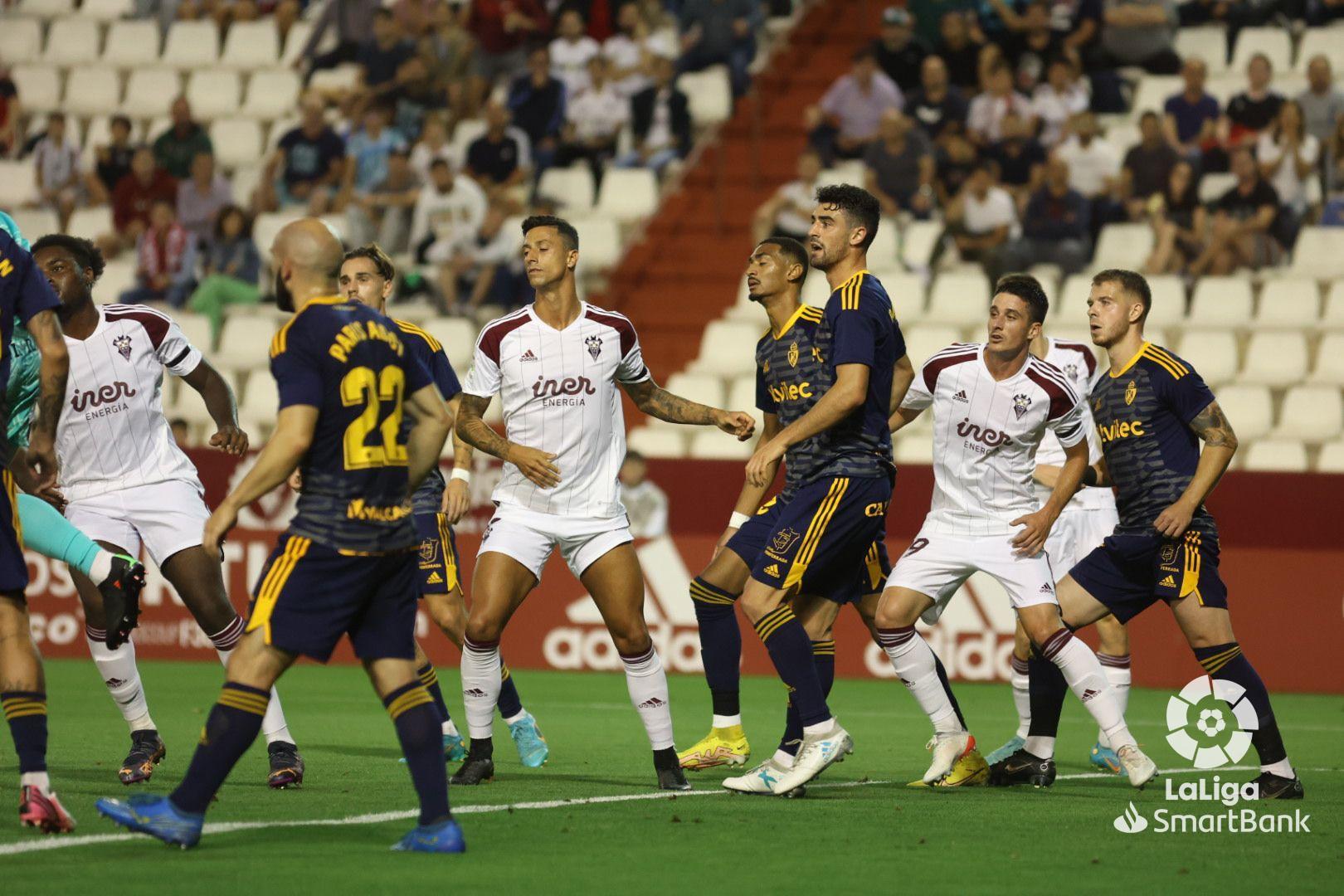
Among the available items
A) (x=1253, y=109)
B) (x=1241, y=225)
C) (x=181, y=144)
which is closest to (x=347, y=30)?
(x=181, y=144)

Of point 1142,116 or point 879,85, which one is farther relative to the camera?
point 879,85

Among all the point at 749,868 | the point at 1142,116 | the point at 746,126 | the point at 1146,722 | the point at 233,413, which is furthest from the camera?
the point at 746,126

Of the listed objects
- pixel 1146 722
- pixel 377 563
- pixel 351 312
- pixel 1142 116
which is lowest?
pixel 1146 722

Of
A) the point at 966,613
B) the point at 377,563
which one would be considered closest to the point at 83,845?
the point at 377,563

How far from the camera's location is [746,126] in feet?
72.7

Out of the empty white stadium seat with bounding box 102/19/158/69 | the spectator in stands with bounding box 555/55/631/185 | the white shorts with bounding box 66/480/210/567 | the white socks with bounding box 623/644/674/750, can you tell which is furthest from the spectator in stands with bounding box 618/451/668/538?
the empty white stadium seat with bounding box 102/19/158/69

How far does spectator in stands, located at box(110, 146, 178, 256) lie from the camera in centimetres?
2212

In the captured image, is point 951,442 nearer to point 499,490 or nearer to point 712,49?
point 499,490

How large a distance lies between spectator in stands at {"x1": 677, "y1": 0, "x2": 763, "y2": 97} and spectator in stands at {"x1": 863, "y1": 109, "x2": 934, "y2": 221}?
2.72 metres

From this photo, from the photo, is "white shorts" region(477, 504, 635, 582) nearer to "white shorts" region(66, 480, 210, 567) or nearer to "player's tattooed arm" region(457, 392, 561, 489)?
"player's tattooed arm" region(457, 392, 561, 489)

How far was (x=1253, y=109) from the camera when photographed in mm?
18938

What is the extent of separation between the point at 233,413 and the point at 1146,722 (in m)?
6.75

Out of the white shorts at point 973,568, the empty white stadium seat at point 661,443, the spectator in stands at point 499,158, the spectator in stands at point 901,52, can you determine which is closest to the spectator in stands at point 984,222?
the spectator in stands at point 901,52

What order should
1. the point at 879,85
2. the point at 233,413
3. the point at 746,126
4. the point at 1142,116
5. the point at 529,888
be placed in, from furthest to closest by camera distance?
the point at 746,126 → the point at 879,85 → the point at 1142,116 → the point at 233,413 → the point at 529,888
